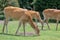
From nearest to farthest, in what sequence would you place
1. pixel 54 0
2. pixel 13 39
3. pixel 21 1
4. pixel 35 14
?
pixel 13 39 → pixel 35 14 → pixel 54 0 → pixel 21 1

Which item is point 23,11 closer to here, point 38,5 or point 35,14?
point 35,14

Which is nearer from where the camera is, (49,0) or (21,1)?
(49,0)

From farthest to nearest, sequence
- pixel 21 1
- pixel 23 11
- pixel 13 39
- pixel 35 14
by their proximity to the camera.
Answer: pixel 21 1 < pixel 35 14 < pixel 23 11 < pixel 13 39

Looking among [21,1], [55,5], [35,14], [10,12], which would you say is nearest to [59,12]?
[35,14]

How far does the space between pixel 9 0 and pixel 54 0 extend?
659 centimetres

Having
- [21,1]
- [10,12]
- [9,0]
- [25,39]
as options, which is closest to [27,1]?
[21,1]

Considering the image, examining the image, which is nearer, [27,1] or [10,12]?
[10,12]

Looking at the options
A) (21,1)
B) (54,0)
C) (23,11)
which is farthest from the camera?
(21,1)

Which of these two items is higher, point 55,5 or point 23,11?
point 23,11

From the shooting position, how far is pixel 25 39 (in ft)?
37.1

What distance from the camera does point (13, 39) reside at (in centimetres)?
1102

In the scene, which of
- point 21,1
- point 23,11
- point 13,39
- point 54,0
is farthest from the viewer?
point 21,1

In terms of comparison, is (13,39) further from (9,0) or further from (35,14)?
(9,0)

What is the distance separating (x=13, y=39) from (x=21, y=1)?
2930cm
